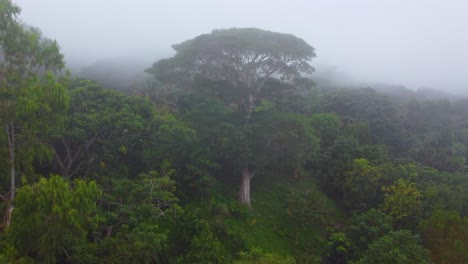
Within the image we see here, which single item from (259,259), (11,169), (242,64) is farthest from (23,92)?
(242,64)

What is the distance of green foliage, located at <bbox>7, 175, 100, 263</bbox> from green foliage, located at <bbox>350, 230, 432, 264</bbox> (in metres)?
9.90

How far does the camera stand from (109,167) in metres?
17.8

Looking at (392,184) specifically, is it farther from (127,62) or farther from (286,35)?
(127,62)

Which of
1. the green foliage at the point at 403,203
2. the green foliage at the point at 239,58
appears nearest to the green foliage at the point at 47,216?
the green foliage at the point at 239,58

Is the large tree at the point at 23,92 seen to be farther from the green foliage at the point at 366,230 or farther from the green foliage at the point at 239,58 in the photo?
the green foliage at the point at 366,230

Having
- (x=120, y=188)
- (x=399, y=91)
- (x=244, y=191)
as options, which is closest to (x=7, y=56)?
(x=120, y=188)

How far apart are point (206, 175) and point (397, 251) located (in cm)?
841

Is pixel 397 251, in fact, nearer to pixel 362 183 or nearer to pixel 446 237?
pixel 446 237

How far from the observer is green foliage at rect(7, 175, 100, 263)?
31.9 feet

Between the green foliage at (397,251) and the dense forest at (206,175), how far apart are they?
0.05 metres

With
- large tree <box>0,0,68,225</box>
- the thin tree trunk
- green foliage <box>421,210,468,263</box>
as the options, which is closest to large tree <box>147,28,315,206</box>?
large tree <box>0,0,68,225</box>

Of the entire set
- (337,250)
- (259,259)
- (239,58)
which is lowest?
(337,250)

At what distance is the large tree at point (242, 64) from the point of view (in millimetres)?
20016

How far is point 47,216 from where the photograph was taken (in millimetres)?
9758
